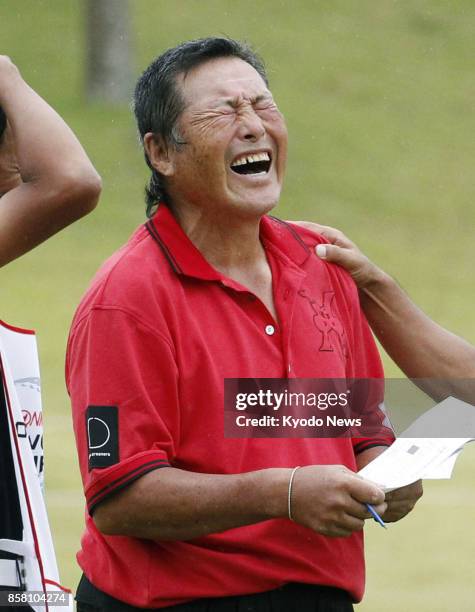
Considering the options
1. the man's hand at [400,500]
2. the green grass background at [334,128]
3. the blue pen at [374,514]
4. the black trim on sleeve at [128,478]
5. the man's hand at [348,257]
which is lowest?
the green grass background at [334,128]

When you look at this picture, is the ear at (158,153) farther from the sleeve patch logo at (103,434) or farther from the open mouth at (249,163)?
the sleeve patch logo at (103,434)

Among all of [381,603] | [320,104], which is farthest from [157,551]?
[320,104]

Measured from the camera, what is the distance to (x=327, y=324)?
2.89m

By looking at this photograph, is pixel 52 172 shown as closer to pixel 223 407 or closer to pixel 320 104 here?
pixel 223 407

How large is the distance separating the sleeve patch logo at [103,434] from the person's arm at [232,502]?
6 cm

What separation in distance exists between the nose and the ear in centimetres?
16

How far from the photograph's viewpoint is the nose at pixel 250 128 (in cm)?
291

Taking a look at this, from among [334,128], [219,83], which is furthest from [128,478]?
[334,128]

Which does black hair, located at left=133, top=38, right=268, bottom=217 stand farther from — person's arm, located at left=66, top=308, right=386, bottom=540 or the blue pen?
the blue pen

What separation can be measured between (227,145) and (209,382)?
1.61ft

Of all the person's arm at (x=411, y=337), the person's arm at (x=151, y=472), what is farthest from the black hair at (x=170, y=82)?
the person's arm at (x=151, y=472)

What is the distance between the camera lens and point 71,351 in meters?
2.75

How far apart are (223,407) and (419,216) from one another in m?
14.4

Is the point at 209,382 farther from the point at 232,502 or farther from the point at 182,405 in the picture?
the point at 232,502
